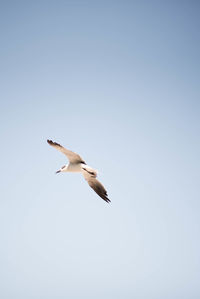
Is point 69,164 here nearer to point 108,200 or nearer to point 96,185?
point 96,185

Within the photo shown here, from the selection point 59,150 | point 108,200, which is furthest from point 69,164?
point 108,200

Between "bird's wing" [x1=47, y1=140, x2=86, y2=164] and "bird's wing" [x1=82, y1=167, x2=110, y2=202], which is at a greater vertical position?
"bird's wing" [x1=47, y1=140, x2=86, y2=164]

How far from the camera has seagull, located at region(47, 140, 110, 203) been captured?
10.2 meters

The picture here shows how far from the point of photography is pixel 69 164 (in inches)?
428

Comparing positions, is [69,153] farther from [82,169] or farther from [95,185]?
[95,185]

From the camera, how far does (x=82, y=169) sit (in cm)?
1071

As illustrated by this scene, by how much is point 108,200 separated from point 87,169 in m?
1.18

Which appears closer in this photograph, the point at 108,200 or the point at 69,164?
the point at 108,200

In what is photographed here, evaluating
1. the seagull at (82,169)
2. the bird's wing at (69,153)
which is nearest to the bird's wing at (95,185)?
the seagull at (82,169)

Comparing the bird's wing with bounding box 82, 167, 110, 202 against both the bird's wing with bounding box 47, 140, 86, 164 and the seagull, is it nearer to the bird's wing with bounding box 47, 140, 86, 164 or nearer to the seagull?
the seagull

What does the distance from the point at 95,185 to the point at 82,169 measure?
0.69 metres

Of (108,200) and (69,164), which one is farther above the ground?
(69,164)

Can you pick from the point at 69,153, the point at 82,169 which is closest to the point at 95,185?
the point at 82,169

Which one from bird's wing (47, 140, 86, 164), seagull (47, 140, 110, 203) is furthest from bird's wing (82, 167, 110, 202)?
bird's wing (47, 140, 86, 164)
